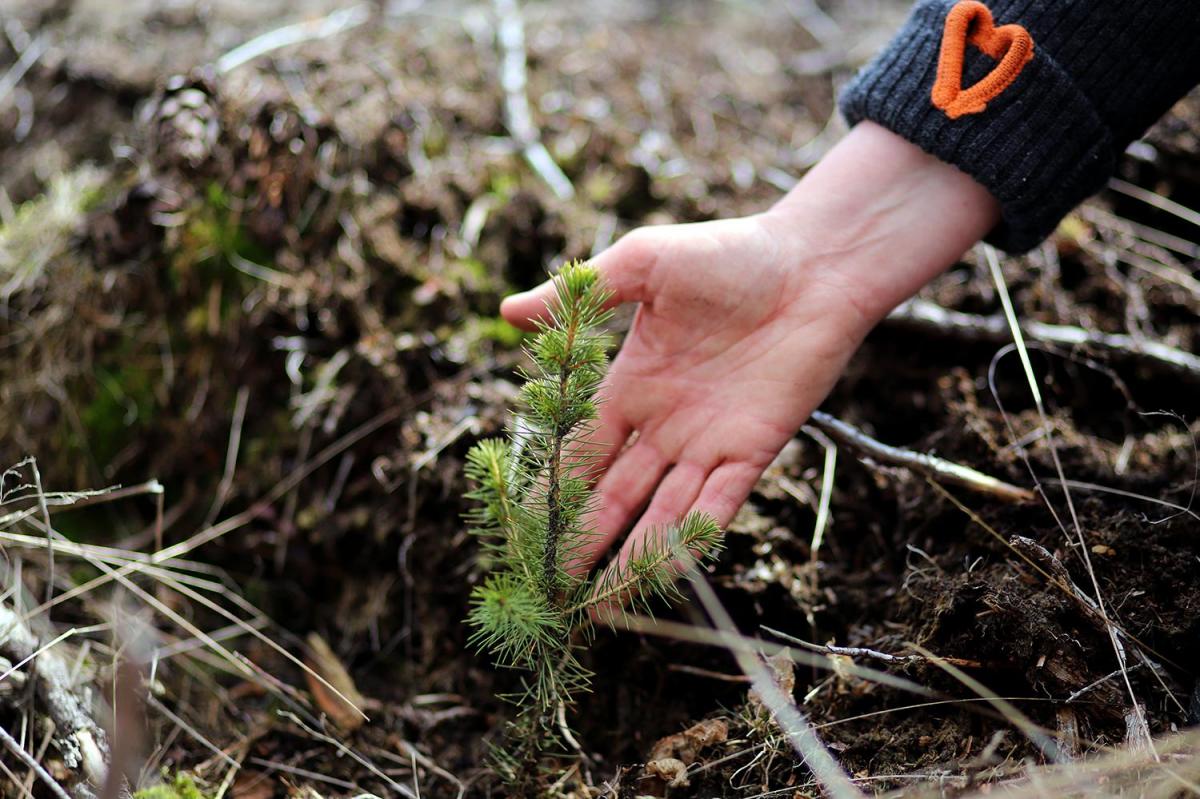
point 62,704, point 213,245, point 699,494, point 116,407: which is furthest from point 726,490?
point 116,407

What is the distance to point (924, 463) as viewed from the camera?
87.0 inches

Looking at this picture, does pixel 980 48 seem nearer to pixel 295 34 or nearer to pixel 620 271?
pixel 620 271

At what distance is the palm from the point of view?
213 cm

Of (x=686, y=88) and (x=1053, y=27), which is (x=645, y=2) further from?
(x=1053, y=27)

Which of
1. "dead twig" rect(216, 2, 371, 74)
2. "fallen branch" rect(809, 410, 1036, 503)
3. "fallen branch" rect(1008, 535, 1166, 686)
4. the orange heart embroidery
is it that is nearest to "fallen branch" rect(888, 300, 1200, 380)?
"fallen branch" rect(809, 410, 1036, 503)

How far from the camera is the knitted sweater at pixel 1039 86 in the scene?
83.0 inches

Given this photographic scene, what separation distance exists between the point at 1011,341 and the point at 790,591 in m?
1.17

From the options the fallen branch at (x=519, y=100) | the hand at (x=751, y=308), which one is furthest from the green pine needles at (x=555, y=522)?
the fallen branch at (x=519, y=100)

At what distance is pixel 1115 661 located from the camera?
1689 mm

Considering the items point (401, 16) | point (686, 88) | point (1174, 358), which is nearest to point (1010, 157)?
point (1174, 358)

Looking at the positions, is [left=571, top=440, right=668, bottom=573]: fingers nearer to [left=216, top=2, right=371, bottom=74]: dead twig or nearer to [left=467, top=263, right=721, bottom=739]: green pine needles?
[left=467, top=263, right=721, bottom=739]: green pine needles

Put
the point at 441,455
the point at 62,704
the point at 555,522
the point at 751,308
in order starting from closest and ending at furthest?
the point at 555,522 < the point at 62,704 < the point at 751,308 < the point at 441,455

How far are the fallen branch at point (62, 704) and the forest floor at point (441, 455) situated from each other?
0.01m

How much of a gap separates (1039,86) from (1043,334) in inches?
32.0
